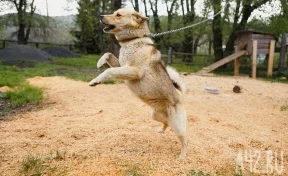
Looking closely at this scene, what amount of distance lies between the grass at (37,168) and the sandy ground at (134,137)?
12 centimetres

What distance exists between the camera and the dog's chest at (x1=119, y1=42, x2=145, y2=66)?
3.73 meters

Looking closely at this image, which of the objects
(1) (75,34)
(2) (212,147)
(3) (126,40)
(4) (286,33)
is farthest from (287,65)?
(1) (75,34)

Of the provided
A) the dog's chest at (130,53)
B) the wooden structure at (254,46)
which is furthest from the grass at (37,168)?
the wooden structure at (254,46)

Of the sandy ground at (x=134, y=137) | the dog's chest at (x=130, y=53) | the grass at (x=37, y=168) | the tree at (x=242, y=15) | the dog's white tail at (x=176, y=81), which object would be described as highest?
the tree at (x=242, y=15)

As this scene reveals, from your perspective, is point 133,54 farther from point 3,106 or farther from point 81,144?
point 3,106

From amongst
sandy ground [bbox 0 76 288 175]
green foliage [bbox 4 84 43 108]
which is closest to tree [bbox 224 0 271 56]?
sandy ground [bbox 0 76 288 175]

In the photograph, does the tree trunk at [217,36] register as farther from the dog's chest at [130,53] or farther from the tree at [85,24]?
the dog's chest at [130,53]

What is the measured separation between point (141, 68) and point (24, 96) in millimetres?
4793

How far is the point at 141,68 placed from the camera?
372 centimetres

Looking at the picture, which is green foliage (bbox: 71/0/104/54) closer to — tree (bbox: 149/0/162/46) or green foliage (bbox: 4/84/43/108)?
tree (bbox: 149/0/162/46)

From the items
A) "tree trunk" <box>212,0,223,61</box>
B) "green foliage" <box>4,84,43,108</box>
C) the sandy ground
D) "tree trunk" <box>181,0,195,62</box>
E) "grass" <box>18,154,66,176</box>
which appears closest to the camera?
"grass" <box>18,154,66,176</box>

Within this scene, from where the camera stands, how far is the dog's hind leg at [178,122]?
12.9 ft

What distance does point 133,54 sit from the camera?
147 inches

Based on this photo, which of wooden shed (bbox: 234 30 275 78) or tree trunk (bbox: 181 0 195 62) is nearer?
wooden shed (bbox: 234 30 275 78)
